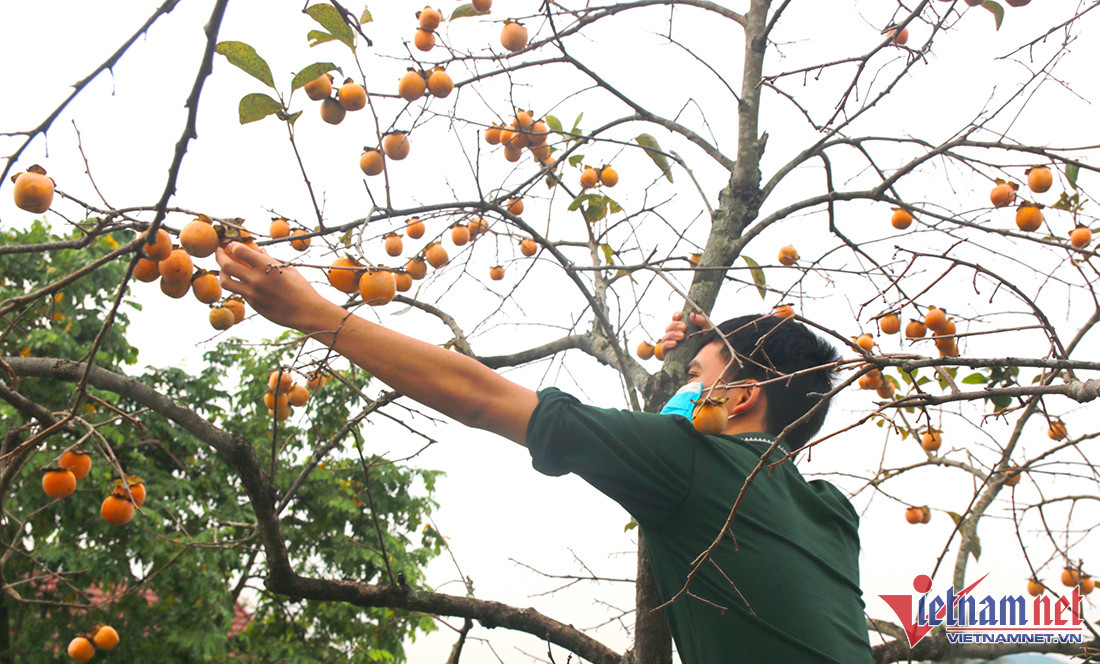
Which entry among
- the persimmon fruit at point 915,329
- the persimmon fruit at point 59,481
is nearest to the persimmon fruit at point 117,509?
the persimmon fruit at point 59,481

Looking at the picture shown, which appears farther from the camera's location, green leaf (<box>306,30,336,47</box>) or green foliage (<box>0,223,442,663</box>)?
green foliage (<box>0,223,442,663</box>)

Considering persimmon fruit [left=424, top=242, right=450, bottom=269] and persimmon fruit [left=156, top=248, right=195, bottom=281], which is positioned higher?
persimmon fruit [left=424, top=242, right=450, bottom=269]

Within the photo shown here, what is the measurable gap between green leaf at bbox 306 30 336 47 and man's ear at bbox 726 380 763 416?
34.7 inches

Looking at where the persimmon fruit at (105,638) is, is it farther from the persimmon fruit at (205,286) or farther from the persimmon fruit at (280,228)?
the persimmon fruit at (205,286)

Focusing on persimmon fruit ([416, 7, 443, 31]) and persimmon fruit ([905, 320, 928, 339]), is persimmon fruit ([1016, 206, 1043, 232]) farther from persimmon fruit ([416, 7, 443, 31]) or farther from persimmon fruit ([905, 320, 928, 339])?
persimmon fruit ([416, 7, 443, 31])

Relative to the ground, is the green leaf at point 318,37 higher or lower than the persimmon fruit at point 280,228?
higher

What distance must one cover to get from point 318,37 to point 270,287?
1.55ft

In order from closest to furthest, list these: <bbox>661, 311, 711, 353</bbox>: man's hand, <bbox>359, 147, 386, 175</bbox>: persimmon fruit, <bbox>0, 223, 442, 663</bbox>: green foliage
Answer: <bbox>359, 147, 386, 175</bbox>: persimmon fruit, <bbox>661, 311, 711, 353</bbox>: man's hand, <bbox>0, 223, 442, 663</bbox>: green foliage

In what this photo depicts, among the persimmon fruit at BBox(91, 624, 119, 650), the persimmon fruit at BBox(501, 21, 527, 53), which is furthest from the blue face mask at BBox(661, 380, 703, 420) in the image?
the persimmon fruit at BBox(91, 624, 119, 650)

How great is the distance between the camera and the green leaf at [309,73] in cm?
111

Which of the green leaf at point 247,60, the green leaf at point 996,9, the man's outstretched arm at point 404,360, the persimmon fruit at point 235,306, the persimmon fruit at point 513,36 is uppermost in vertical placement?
the green leaf at point 996,9

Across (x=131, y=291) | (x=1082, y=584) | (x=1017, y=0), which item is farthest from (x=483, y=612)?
(x=131, y=291)

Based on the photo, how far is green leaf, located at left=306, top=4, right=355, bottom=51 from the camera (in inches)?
40.4

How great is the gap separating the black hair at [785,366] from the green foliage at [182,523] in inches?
85.2
